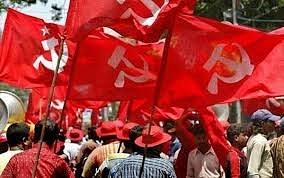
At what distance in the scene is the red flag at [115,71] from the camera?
29.4 ft

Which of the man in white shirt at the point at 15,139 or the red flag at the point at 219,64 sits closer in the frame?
the red flag at the point at 219,64

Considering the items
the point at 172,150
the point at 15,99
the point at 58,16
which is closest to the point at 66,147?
the point at 15,99

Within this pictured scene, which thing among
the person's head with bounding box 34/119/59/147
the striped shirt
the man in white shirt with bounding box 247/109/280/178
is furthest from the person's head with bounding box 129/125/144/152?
the man in white shirt with bounding box 247/109/280/178

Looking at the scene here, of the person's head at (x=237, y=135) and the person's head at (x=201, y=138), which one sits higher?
the person's head at (x=201, y=138)

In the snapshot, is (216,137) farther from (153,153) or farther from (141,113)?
(141,113)

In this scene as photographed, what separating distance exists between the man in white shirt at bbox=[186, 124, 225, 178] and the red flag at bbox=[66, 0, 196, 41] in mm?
1716

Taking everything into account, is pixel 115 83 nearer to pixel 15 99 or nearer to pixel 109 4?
pixel 109 4

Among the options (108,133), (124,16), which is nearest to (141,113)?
Answer: (108,133)

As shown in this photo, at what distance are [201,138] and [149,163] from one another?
54.2 inches

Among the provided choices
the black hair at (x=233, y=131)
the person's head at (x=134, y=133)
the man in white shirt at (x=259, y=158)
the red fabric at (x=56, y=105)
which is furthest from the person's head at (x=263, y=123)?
the red fabric at (x=56, y=105)

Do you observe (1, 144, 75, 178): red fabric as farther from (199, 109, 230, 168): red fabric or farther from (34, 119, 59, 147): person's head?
(199, 109, 230, 168): red fabric

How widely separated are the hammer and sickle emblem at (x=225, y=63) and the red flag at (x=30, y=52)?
3615mm

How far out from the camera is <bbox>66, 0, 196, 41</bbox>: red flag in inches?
247

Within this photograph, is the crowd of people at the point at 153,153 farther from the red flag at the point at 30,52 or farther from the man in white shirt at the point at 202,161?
the red flag at the point at 30,52
